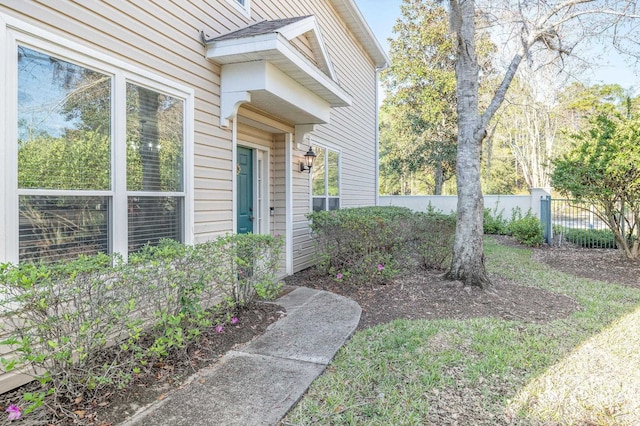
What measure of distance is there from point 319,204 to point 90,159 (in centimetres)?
520

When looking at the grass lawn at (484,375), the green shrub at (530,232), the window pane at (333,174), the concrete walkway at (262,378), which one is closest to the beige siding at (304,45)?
the window pane at (333,174)

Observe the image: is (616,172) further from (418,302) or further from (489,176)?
(489,176)

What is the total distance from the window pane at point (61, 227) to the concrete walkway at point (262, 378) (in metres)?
1.33

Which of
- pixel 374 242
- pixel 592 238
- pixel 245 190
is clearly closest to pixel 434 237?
pixel 374 242

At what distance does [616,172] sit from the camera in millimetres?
7523

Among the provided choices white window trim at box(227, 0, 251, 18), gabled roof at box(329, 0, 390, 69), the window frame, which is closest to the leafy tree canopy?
the window frame

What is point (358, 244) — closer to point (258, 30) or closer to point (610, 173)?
point (258, 30)

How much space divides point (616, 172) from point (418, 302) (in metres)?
5.51

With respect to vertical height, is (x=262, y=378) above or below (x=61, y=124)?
below

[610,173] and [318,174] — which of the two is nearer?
[610,173]

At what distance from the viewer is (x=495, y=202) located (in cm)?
1519

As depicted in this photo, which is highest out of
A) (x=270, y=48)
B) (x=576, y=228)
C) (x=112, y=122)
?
(x=270, y=48)

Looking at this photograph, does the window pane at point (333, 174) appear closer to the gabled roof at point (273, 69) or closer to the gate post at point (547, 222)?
the gabled roof at point (273, 69)

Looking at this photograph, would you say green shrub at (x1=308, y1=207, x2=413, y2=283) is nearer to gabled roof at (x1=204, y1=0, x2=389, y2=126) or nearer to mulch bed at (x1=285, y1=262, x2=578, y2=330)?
mulch bed at (x1=285, y1=262, x2=578, y2=330)
